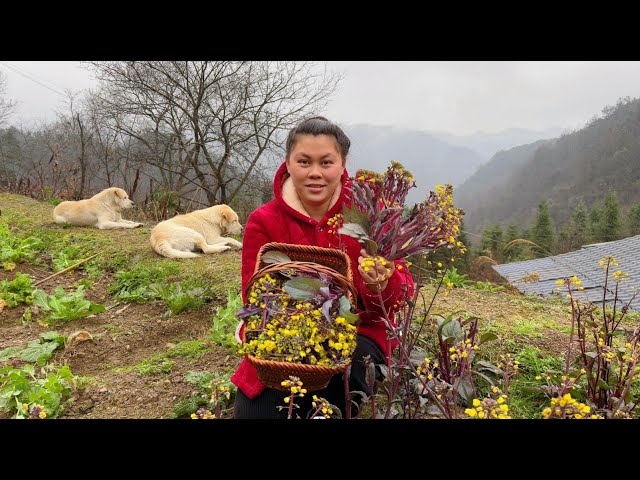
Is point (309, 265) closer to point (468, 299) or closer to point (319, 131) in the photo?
point (319, 131)

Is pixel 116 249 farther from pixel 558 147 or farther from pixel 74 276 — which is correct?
pixel 558 147

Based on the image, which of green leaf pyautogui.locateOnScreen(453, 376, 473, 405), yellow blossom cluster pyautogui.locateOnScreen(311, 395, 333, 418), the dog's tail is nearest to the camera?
yellow blossom cluster pyautogui.locateOnScreen(311, 395, 333, 418)

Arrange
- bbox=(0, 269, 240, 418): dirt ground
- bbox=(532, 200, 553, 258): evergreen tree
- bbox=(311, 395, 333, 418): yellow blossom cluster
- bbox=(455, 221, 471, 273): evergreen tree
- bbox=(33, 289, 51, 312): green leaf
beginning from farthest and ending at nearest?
bbox=(532, 200, 553, 258): evergreen tree < bbox=(33, 289, 51, 312): green leaf < bbox=(0, 269, 240, 418): dirt ground < bbox=(455, 221, 471, 273): evergreen tree < bbox=(311, 395, 333, 418): yellow blossom cluster

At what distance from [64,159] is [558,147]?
128 feet

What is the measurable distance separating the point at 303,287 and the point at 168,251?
537 centimetres

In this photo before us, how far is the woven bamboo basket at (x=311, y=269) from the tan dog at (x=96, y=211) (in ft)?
26.0

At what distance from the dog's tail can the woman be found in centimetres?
449

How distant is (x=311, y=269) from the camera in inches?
64.4

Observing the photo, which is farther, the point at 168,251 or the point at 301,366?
the point at 168,251

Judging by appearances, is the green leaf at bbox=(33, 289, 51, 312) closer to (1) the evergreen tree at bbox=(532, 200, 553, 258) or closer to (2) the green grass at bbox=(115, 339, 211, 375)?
(2) the green grass at bbox=(115, 339, 211, 375)

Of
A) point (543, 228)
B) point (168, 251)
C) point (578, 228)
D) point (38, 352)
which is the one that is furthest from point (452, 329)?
point (578, 228)

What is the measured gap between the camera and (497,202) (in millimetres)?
36375

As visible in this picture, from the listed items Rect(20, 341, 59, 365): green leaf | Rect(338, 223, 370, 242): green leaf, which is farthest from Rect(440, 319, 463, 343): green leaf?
Rect(20, 341, 59, 365): green leaf

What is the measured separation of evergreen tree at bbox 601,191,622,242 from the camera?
27.9 meters
